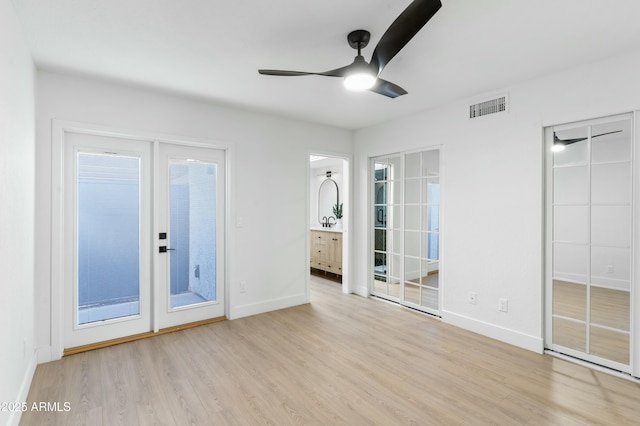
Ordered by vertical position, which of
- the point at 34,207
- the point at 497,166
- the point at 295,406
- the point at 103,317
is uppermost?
the point at 497,166

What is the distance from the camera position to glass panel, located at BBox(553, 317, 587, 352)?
2.96 m

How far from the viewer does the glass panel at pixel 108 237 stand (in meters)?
3.24

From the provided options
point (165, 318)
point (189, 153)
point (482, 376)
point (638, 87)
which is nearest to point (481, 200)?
point (638, 87)

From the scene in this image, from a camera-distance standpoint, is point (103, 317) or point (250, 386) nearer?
point (250, 386)

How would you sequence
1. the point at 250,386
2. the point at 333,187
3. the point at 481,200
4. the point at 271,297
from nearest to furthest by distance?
the point at 250,386
the point at 481,200
the point at 271,297
the point at 333,187

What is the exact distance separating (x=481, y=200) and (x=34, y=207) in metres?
4.36

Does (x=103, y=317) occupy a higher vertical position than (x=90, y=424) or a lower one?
higher

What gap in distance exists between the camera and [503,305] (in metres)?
3.42

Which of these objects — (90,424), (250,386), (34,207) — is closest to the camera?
(90,424)

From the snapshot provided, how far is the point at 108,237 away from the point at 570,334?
4.61 meters

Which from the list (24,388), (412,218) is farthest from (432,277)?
(24,388)

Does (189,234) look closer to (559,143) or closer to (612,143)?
(559,143)

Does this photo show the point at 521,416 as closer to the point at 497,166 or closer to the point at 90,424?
the point at 497,166

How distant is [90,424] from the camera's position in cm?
210
